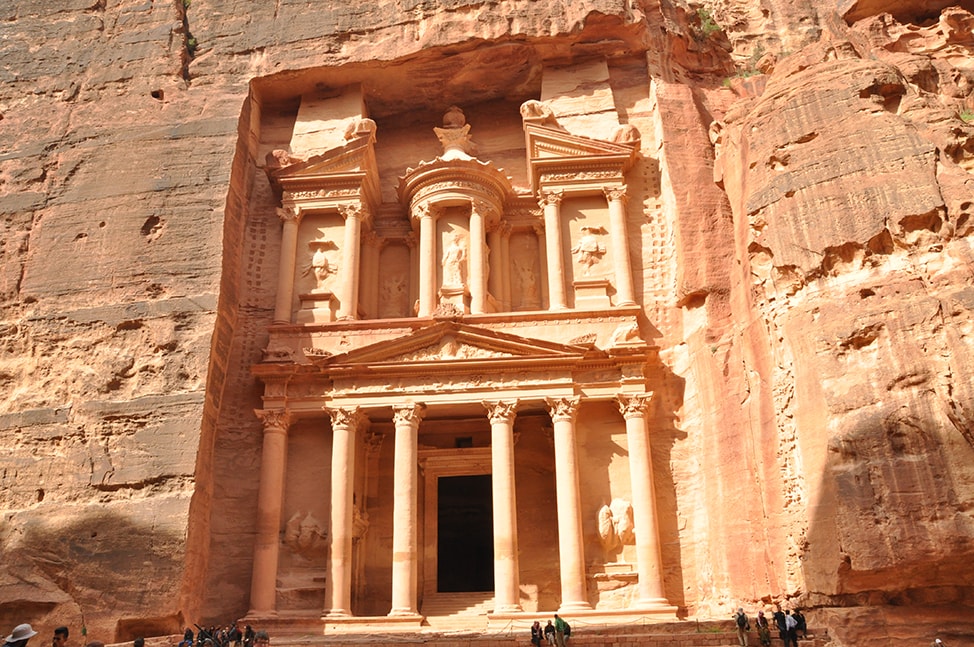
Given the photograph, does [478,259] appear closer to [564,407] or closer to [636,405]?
[564,407]

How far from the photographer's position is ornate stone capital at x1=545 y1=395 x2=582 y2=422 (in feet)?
54.4

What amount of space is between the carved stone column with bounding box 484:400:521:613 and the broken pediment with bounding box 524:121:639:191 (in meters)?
5.51

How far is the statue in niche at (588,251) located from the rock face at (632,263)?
82cm

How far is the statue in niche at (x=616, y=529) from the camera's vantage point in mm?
15992

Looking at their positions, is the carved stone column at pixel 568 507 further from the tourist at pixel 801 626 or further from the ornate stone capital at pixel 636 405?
the tourist at pixel 801 626

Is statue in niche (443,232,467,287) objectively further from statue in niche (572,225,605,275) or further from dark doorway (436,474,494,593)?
dark doorway (436,474,494,593)

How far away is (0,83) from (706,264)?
16.8 m

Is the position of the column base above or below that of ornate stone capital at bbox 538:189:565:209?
below

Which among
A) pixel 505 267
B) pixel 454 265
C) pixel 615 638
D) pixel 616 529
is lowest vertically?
pixel 615 638

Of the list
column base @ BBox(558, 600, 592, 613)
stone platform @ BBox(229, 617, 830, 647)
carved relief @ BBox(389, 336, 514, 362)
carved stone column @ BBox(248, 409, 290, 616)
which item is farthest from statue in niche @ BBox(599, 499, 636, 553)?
carved stone column @ BBox(248, 409, 290, 616)

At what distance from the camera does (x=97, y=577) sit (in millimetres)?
14180

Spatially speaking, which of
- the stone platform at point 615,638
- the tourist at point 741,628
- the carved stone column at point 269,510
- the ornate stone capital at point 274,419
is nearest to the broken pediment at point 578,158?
the ornate stone capital at point 274,419

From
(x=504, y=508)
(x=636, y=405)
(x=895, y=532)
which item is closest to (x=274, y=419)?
(x=504, y=508)

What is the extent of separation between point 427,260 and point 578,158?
4.02 metres
